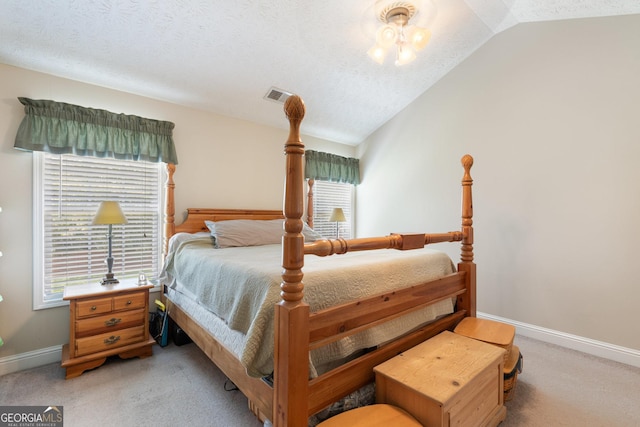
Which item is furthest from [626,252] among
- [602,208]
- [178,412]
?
[178,412]

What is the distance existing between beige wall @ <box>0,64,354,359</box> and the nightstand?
34cm

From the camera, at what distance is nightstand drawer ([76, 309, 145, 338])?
2119mm

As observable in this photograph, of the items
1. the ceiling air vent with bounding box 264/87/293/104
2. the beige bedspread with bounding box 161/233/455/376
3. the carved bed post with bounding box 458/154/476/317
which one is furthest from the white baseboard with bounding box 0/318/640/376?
the ceiling air vent with bounding box 264/87/293/104

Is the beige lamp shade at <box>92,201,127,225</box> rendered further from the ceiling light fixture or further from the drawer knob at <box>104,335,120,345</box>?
the ceiling light fixture

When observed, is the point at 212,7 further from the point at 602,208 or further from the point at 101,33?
the point at 602,208

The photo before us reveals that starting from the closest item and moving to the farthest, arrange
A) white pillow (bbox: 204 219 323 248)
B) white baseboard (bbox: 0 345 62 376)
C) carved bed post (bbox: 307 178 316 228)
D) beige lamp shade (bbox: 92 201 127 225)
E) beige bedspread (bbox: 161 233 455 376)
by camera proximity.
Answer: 1. beige bedspread (bbox: 161 233 455 376)
2. white baseboard (bbox: 0 345 62 376)
3. beige lamp shade (bbox: 92 201 127 225)
4. white pillow (bbox: 204 219 323 248)
5. carved bed post (bbox: 307 178 316 228)

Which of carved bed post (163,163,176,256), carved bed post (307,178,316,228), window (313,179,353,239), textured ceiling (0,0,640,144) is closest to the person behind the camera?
textured ceiling (0,0,640,144)

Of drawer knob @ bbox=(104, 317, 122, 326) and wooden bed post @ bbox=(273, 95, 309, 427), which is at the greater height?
wooden bed post @ bbox=(273, 95, 309, 427)

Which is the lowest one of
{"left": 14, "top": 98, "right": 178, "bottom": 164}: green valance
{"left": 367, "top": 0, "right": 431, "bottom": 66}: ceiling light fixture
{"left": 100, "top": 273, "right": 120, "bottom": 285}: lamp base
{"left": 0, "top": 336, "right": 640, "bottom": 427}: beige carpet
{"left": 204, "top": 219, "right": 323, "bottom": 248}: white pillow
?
{"left": 0, "top": 336, "right": 640, "bottom": 427}: beige carpet

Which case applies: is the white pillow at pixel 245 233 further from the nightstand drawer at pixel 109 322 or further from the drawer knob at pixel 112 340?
the drawer knob at pixel 112 340

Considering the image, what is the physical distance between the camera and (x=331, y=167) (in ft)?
13.9

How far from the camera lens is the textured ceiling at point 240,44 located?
2020 millimetres

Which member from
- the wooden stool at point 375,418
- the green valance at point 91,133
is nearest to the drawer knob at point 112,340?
the green valance at point 91,133

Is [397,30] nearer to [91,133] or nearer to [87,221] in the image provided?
[91,133]
